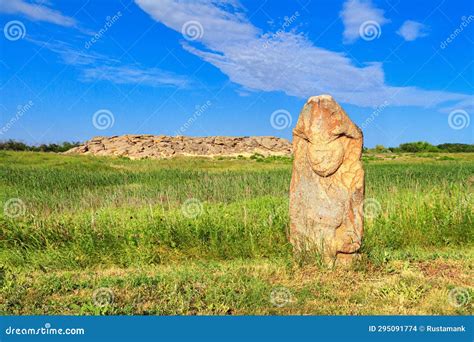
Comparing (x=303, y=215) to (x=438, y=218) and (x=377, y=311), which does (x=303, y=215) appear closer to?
(x=377, y=311)

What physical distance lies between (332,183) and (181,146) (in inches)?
2574

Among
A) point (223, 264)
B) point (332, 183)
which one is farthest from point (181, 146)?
point (332, 183)

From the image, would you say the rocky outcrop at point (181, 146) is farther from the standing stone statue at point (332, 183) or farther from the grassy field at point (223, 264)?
the standing stone statue at point (332, 183)

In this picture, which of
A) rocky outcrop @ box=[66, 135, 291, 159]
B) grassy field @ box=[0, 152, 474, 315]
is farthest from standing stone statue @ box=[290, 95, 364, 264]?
rocky outcrop @ box=[66, 135, 291, 159]

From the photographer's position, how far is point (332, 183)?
618cm

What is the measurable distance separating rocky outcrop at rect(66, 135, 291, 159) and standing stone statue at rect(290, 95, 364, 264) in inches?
2327

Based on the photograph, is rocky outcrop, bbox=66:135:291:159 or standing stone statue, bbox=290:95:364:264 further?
rocky outcrop, bbox=66:135:291:159

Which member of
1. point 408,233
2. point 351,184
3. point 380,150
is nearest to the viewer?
point 351,184

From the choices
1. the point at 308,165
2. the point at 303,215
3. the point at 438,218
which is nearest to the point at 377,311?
the point at 303,215

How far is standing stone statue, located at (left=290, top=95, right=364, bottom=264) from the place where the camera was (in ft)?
20.1

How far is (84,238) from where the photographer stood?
7.14 m

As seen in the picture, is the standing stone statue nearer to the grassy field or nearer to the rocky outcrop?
the grassy field

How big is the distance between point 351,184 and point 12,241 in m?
5.75

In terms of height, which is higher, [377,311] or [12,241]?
[12,241]
